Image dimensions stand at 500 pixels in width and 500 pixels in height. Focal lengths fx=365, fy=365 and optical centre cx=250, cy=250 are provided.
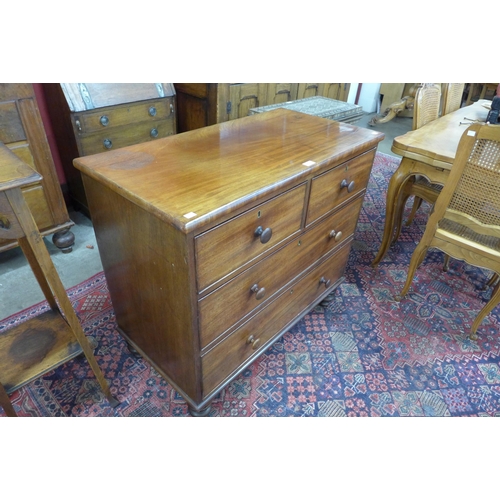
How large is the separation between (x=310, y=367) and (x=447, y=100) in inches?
76.0

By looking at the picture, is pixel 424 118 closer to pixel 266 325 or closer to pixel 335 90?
pixel 335 90

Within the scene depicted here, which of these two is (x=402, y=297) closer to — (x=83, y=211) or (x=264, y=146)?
(x=264, y=146)

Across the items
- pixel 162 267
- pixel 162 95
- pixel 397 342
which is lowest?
pixel 397 342

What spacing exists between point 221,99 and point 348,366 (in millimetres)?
1694

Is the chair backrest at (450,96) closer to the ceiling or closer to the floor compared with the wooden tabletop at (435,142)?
closer to the ceiling

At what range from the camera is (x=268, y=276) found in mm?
1239

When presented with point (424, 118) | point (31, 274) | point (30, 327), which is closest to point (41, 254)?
point (30, 327)

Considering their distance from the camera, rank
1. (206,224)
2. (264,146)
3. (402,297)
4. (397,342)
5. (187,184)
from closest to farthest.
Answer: (206,224), (187,184), (264,146), (397,342), (402,297)

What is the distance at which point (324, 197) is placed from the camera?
1.29 meters

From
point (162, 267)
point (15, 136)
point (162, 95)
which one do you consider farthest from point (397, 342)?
point (15, 136)

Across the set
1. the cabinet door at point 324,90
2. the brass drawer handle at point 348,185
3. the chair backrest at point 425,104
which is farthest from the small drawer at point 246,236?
the cabinet door at point 324,90

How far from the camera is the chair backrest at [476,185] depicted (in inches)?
54.1

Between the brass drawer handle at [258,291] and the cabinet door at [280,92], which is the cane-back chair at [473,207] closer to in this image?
the brass drawer handle at [258,291]

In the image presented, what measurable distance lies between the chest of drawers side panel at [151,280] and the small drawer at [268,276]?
71 millimetres
